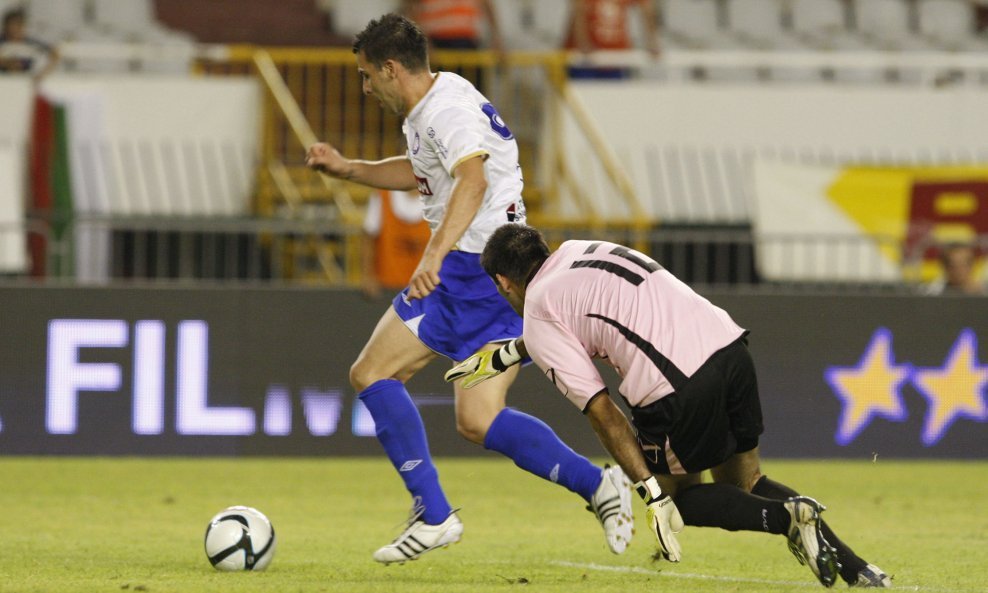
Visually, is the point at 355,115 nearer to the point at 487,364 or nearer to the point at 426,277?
the point at 426,277

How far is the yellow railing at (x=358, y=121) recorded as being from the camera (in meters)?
15.9

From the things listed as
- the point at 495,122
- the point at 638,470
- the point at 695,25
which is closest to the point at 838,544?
the point at 638,470

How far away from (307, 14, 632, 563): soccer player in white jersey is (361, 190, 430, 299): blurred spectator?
18.4ft

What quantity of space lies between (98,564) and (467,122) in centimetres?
239

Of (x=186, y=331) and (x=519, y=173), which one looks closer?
(x=519, y=173)

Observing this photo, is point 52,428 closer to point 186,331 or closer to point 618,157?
point 186,331

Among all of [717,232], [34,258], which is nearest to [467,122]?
[34,258]

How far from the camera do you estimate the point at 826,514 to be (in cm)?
978

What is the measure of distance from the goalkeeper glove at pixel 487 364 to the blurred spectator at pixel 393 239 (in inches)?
254

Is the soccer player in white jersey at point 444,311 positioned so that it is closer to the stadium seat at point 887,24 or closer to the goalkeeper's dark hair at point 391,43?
the goalkeeper's dark hair at point 391,43

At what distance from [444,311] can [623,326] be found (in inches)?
48.4

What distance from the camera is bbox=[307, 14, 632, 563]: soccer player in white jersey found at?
703cm

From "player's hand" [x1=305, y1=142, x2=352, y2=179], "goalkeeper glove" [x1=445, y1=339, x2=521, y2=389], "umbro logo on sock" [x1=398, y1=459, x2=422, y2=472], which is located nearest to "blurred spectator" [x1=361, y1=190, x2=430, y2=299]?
"player's hand" [x1=305, y1=142, x2=352, y2=179]

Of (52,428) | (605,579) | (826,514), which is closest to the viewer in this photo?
(605,579)
